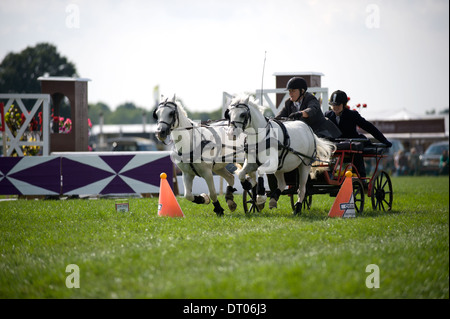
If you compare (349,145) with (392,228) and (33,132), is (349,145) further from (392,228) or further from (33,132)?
(33,132)

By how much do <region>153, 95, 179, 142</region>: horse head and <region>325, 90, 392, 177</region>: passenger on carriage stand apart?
3.57m

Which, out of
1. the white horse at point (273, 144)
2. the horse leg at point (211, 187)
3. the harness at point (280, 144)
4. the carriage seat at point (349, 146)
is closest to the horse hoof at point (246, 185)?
the white horse at point (273, 144)

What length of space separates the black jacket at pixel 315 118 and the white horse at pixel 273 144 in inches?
14.7

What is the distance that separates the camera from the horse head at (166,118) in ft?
29.2

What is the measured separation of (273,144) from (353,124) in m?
2.68

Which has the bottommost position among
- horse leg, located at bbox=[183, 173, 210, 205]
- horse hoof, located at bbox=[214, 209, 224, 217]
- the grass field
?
horse hoof, located at bbox=[214, 209, 224, 217]

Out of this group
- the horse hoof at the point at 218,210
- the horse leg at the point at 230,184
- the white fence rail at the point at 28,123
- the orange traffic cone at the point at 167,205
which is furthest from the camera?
the white fence rail at the point at 28,123

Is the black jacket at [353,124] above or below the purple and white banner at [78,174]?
above

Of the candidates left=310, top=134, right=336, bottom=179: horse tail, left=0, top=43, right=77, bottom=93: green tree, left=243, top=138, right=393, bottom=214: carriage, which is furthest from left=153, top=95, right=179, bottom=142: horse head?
left=0, top=43, right=77, bottom=93: green tree

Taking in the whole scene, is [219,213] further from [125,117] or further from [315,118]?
[125,117]

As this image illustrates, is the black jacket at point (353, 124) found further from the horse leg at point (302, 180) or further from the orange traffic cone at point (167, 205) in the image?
the orange traffic cone at point (167, 205)

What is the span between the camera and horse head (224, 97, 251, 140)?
28.8 feet

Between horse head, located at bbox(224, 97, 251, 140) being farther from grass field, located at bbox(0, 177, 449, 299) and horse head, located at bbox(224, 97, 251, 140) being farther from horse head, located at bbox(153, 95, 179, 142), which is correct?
grass field, located at bbox(0, 177, 449, 299)

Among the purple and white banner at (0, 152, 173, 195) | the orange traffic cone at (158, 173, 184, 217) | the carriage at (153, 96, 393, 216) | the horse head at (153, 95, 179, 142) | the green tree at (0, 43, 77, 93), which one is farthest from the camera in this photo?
the green tree at (0, 43, 77, 93)
